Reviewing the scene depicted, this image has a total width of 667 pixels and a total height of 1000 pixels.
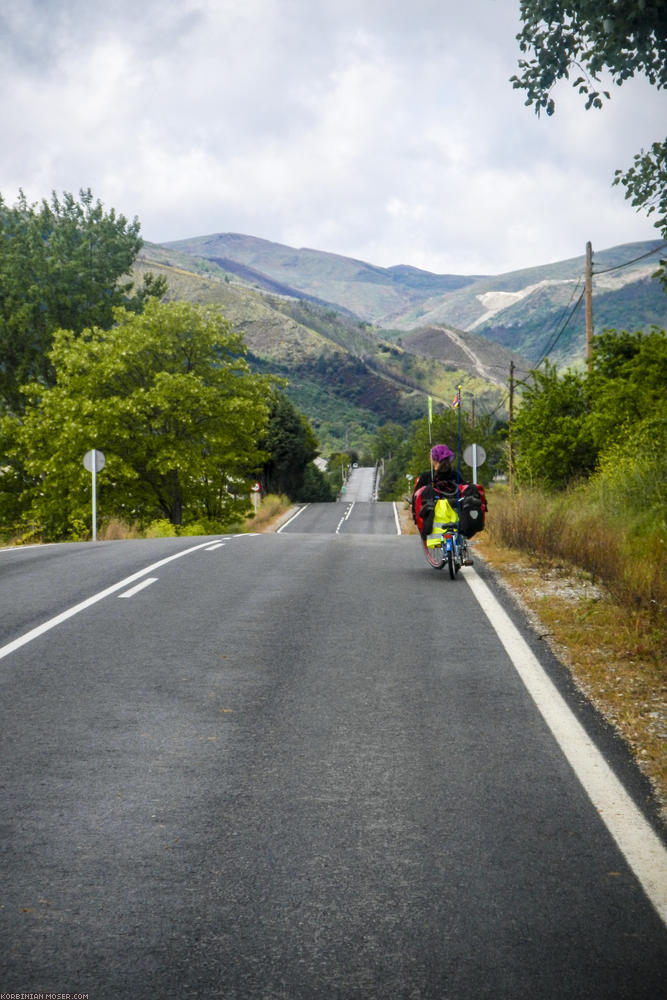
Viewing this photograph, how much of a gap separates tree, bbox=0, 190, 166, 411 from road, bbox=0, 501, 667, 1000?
1459 inches

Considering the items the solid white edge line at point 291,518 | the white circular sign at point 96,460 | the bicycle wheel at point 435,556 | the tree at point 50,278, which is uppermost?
the tree at point 50,278

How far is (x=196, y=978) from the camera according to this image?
2578 millimetres

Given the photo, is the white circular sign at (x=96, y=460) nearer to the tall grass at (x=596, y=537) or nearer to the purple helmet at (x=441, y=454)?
the tall grass at (x=596, y=537)

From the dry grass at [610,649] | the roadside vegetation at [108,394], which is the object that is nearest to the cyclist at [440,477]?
the dry grass at [610,649]

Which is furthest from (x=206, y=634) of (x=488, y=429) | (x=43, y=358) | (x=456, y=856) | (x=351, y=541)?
(x=488, y=429)

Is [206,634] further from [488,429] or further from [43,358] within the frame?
[488,429]

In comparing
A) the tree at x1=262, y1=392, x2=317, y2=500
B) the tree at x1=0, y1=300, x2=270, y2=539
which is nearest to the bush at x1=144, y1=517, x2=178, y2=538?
the tree at x1=0, y1=300, x2=270, y2=539

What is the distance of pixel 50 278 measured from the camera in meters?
42.0

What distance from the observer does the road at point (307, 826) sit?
2.65m

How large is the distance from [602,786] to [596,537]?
689cm

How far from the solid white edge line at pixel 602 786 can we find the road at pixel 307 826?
0.08 ft

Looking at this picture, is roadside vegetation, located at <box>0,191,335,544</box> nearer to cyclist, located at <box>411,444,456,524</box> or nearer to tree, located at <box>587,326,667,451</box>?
tree, located at <box>587,326,667,451</box>

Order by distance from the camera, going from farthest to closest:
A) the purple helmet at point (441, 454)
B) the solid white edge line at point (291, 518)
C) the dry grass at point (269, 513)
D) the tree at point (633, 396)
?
the dry grass at point (269, 513) → the solid white edge line at point (291, 518) → the tree at point (633, 396) → the purple helmet at point (441, 454)

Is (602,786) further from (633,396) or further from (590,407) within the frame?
(590,407)
